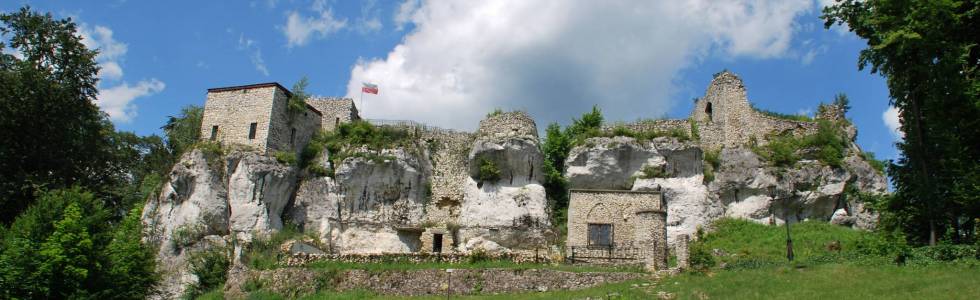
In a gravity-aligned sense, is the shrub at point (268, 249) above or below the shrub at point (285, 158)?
below

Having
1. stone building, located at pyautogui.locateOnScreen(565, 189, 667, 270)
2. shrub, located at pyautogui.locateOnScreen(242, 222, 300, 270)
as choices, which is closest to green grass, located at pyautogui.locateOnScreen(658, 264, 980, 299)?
stone building, located at pyautogui.locateOnScreen(565, 189, 667, 270)

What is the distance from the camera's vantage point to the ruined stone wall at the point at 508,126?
3453 centimetres

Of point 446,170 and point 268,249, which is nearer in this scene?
point 268,249

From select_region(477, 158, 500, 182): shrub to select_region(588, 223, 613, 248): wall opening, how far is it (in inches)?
234

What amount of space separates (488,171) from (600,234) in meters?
6.68

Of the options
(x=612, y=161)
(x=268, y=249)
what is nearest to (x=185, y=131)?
(x=268, y=249)

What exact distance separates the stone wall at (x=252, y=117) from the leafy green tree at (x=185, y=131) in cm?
127

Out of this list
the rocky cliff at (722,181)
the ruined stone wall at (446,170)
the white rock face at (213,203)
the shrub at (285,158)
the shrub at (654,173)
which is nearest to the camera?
the rocky cliff at (722,181)

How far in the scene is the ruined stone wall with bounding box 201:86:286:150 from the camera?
114 feet

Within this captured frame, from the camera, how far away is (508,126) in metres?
34.8

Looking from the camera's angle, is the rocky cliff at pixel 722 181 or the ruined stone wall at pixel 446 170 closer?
the rocky cliff at pixel 722 181

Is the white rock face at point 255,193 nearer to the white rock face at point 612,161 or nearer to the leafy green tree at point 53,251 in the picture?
the leafy green tree at point 53,251

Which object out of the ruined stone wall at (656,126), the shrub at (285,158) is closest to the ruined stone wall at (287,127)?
the shrub at (285,158)

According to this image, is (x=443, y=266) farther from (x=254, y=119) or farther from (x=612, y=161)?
(x=254, y=119)
